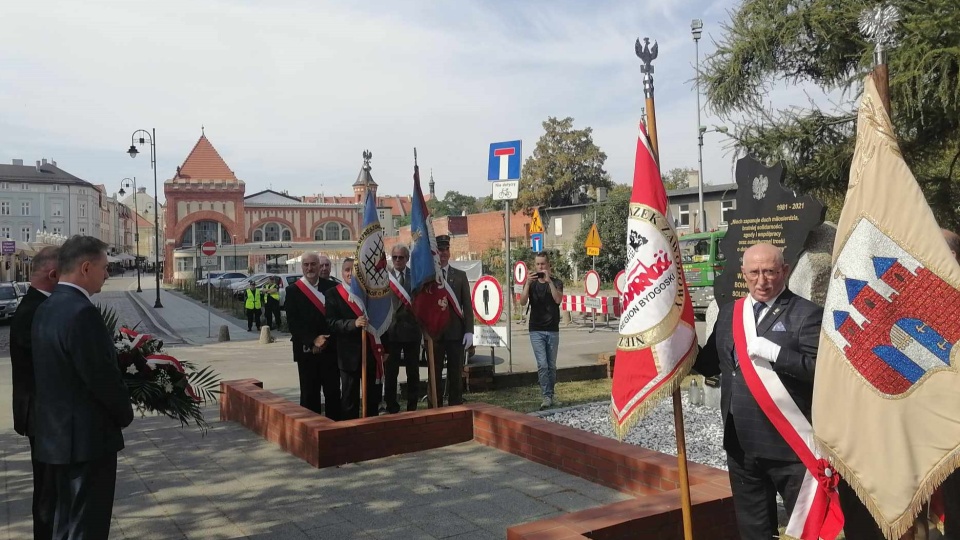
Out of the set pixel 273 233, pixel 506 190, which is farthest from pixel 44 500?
pixel 273 233

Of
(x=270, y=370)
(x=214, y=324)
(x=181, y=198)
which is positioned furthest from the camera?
(x=181, y=198)

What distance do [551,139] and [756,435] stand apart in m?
55.0

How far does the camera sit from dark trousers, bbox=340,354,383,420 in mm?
7316

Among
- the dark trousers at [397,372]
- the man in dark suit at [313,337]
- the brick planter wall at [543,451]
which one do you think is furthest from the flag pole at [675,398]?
the dark trousers at [397,372]

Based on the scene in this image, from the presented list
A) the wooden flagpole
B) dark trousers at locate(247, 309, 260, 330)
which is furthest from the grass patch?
dark trousers at locate(247, 309, 260, 330)

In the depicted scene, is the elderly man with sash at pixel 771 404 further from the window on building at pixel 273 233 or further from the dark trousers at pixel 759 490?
the window on building at pixel 273 233

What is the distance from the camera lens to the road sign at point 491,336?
10102mm

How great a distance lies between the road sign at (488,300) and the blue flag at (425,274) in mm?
2905

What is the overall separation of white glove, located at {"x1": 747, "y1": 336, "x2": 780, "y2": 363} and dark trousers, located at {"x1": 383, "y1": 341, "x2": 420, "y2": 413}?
5067mm

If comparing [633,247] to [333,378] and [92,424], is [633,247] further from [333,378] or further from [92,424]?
[333,378]

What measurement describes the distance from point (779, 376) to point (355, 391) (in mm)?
4863

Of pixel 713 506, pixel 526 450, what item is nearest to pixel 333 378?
pixel 526 450

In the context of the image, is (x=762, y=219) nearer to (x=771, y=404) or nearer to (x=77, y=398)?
(x=771, y=404)

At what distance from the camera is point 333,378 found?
754 centimetres
